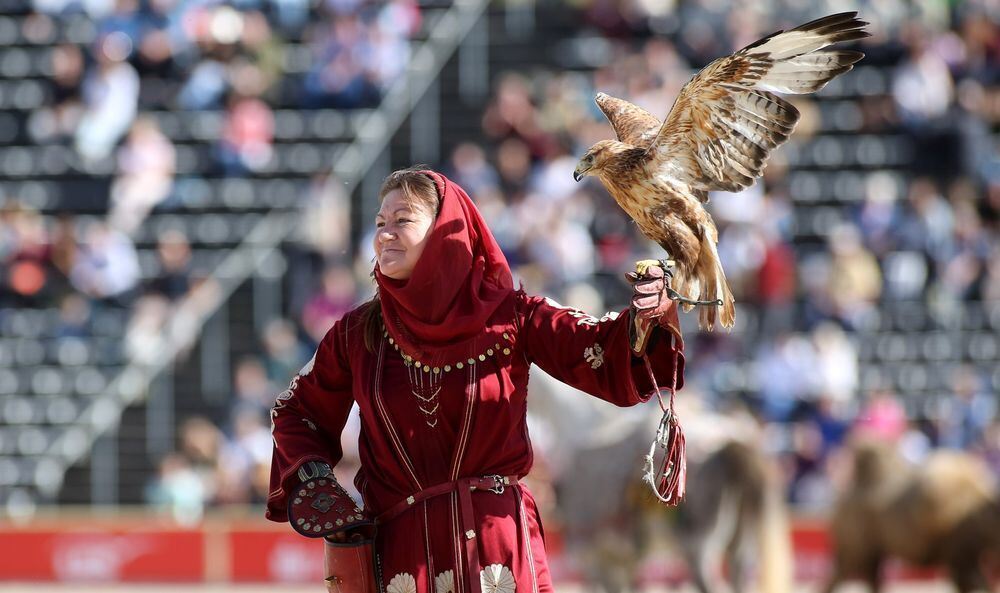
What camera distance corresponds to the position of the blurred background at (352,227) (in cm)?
1311

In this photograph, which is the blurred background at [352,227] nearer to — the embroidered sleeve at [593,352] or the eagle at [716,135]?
the embroidered sleeve at [593,352]

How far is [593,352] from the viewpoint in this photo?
3773 millimetres

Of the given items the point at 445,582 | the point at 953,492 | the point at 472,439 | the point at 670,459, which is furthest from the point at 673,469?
the point at 953,492

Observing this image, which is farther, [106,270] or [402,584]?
[106,270]

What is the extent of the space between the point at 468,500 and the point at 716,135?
1.02 meters

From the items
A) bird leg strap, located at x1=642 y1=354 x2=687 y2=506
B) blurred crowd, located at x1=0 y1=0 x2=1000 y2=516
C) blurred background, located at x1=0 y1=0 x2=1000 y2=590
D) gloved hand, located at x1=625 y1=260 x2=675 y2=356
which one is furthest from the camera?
blurred crowd, located at x1=0 y1=0 x2=1000 y2=516

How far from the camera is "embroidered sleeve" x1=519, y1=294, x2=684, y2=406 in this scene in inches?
146

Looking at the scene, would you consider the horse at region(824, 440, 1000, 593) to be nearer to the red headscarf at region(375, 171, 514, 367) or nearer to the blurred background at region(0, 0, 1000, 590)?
the blurred background at region(0, 0, 1000, 590)

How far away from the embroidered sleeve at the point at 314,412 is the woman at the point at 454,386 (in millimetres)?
26

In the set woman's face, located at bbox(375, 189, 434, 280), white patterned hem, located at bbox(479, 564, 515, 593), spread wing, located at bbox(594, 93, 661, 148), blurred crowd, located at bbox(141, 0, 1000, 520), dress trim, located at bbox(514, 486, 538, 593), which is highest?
blurred crowd, located at bbox(141, 0, 1000, 520)

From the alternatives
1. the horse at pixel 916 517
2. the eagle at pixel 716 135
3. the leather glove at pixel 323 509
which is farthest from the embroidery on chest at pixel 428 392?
the horse at pixel 916 517

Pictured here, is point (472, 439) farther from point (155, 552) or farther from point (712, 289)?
point (155, 552)

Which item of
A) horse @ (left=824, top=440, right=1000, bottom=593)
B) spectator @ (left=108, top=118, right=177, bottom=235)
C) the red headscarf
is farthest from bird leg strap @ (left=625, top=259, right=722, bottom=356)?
spectator @ (left=108, top=118, right=177, bottom=235)

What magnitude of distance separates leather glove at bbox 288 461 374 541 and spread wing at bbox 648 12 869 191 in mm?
1052
